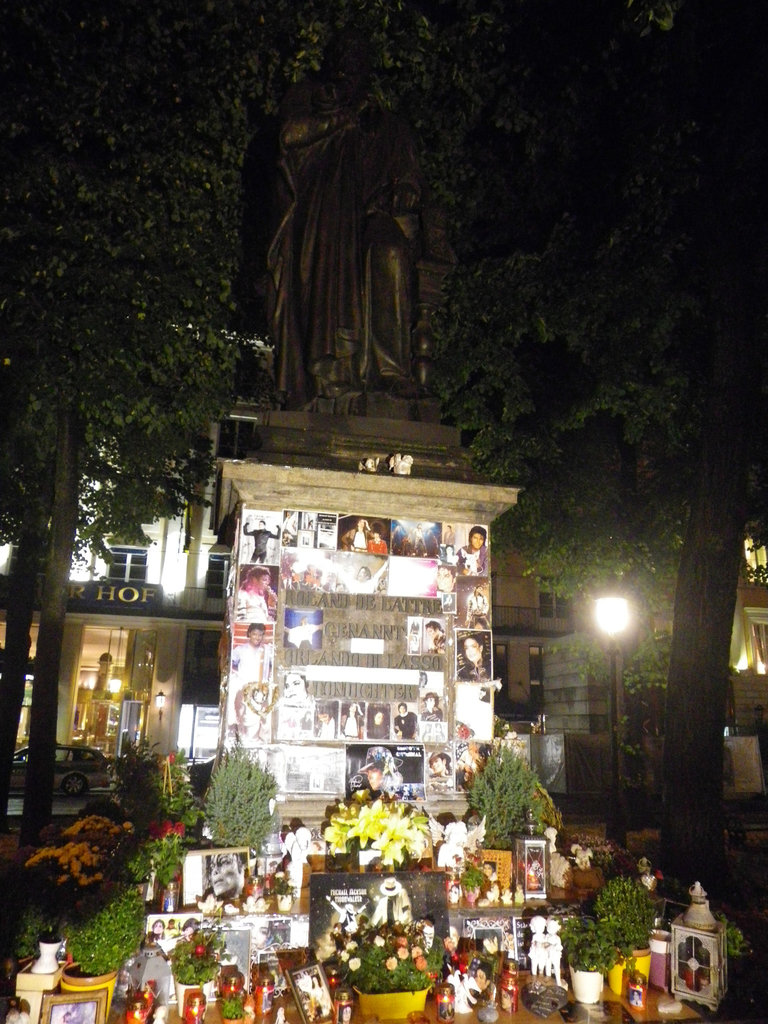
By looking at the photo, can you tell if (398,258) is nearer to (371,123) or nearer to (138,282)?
(371,123)

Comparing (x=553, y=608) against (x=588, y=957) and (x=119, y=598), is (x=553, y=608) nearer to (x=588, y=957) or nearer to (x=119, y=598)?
(x=119, y=598)

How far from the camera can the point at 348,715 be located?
21.7 ft

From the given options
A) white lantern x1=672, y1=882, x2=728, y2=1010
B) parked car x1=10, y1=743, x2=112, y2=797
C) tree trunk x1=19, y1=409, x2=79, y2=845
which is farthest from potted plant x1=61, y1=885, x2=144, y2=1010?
Result: parked car x1=10, y1=743, x2=112, y2=797

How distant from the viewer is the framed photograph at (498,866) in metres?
5.97

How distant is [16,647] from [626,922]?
1462 centimetres

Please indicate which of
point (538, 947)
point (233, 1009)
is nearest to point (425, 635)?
point (538, 947)

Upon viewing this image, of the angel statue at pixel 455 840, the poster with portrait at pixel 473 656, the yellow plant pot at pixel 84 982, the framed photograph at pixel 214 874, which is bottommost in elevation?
the yellow plant pot at pixel 84 982

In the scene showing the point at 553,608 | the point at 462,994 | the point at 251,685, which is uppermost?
the point at 553,608

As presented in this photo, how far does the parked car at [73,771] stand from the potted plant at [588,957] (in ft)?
74.5

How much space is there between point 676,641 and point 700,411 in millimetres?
5501

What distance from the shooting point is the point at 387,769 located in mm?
6504

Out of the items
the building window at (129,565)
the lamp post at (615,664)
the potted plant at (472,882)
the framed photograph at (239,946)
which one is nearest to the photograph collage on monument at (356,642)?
the potted plant at (472,882)

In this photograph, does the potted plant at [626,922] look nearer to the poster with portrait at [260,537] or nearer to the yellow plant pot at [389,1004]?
the yellow plant pot at [389,1004]

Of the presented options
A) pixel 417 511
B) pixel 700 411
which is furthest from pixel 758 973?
pixel 700 411
